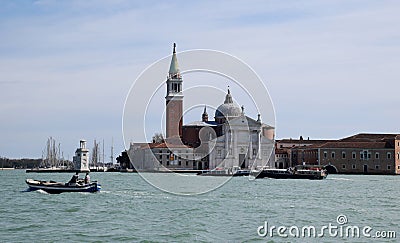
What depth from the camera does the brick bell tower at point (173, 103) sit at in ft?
217

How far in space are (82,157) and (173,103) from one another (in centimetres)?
3248

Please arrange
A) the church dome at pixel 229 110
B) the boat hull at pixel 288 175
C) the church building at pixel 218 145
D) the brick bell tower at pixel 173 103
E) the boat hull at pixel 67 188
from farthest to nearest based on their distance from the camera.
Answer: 1. the church dome at pixel 229 110
2. the church building at pixel 218 145
3. the brick bell tower at pixel 173 103
4. the boat hull at pixel 288 175
5. the boat hull at pixel 67 188

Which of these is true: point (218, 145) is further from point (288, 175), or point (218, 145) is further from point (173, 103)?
point (288, 175)

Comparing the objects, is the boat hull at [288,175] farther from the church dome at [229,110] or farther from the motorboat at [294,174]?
the church dome at [229,110]

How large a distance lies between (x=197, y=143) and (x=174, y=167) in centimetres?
553

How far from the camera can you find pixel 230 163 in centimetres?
7644

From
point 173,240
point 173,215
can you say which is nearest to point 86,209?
point 173,215

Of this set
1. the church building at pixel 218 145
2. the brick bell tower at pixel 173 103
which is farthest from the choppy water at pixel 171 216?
the church building at pixel 218 145

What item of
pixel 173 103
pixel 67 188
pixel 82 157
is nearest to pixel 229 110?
pixel 173 103

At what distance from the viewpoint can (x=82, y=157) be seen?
9575 centimetres

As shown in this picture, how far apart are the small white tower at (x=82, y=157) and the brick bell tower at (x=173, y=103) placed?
23.8 m

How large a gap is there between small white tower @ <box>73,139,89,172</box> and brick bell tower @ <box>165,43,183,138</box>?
2383cm

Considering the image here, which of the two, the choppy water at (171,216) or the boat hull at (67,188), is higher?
the boat hull at (67,188)

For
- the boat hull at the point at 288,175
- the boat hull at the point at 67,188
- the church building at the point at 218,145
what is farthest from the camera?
the church building at the point at 218,145
